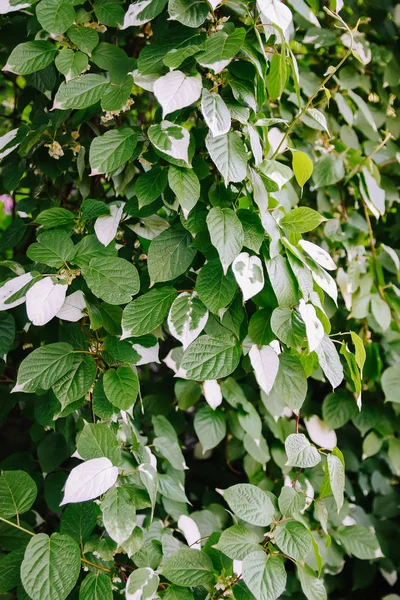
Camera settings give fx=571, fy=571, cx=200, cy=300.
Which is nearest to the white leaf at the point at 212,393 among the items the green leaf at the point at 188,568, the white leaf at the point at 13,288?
the green leaf at the point at 188,568

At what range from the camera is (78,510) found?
2.97 ft

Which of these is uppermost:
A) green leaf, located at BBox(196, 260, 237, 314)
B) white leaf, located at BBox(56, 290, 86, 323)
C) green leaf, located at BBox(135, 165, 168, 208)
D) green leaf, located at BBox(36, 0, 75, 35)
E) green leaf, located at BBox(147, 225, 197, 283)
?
green leaf, located at BBox(36, 0, 75, 35)

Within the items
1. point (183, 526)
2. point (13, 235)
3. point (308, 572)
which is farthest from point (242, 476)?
point (13, 235)

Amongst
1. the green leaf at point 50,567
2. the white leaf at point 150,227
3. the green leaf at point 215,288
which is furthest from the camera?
the white leaf at point 150,227

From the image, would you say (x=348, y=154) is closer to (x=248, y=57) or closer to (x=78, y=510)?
(x=248, y=57)

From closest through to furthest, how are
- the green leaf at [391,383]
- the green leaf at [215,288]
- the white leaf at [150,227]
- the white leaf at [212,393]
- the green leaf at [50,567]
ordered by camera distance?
the green leaf at [50,567] < the green leaf at [215,288] < the white leaf at [150,227] < the white leaf at [212,393] < the green leaf at [391,383]

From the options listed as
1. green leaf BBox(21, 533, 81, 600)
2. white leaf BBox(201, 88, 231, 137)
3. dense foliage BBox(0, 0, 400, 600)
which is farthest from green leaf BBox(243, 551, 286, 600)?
white leaf BBox(201, 88, 231, 137)

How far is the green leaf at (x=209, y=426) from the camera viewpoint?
1.24 metres

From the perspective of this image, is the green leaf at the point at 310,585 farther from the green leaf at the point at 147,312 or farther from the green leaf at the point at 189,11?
the green leaf at the point at 189,11

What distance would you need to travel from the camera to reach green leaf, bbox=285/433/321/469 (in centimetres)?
86

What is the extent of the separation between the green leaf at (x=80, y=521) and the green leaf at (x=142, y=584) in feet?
0.34

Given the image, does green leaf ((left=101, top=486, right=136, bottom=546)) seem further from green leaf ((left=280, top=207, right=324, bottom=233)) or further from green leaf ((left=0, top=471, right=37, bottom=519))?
green leaf ((left=280, top=207, right=324, bottom=233))

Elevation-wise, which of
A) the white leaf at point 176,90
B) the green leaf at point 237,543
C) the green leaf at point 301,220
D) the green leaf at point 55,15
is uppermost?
the white leaf at point 176,90

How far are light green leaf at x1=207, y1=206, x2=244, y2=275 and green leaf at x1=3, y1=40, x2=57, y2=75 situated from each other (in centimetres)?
39
